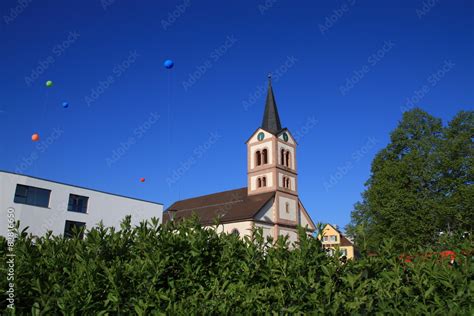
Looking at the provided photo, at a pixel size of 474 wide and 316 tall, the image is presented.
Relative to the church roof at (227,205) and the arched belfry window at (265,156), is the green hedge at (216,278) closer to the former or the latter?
the church roof at (227,205)

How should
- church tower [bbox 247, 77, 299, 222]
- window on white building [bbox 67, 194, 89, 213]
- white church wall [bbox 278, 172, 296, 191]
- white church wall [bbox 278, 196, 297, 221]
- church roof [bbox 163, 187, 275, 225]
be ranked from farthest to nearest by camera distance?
1. white church wall [bbox 278, 172, 296, 191]
2. church tower [bbox 247, 77, 299, 222]
3. white church wall [bbox 278, 196, 297, 221]
4. church roof [bbox 163, 187, 275, 225]
5. window on white building [bbox 67, 194, 89, 213]

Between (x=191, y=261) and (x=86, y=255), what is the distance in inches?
57.8

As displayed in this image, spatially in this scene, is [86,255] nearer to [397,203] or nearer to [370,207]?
[397,203]

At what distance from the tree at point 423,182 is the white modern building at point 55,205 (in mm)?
20518

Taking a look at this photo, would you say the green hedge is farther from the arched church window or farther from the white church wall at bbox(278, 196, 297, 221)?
the arched church window

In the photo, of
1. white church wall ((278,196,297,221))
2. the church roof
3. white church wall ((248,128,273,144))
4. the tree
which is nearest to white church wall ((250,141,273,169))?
white church wall ((248,128,273,144))

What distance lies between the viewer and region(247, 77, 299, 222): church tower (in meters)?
46.0

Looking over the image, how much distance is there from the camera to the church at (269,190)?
43812 mm

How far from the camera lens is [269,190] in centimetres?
4591

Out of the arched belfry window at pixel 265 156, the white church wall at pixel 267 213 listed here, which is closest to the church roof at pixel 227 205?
the white church wall at pixel 267 213

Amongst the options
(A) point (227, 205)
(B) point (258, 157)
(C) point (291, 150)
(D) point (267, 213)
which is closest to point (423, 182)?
(D) point (267, 213)

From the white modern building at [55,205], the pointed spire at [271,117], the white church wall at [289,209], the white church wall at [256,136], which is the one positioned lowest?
the white modern building at [55,205]

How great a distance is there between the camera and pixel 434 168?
32.0 metres

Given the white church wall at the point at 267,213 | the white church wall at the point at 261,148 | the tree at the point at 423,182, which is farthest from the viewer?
the white church wall at the point at 261,148
